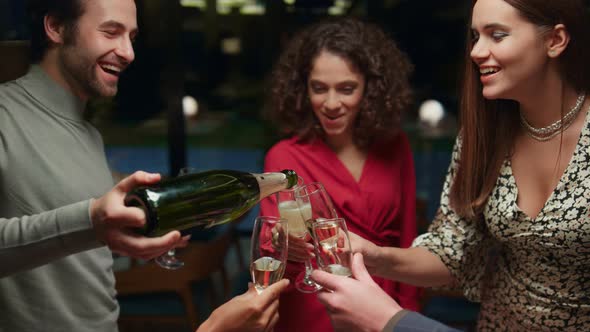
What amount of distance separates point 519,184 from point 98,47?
108 cm

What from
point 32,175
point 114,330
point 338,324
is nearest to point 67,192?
point 32,175

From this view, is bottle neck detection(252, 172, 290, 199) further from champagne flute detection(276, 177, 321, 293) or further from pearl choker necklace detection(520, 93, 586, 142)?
pearl choker necklace detection(520, 93, 586, 142)

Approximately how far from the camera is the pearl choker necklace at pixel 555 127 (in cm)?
148

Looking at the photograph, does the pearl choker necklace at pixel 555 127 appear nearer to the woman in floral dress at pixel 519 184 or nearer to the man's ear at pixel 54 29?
the woman in floral dress at pixel 519 184

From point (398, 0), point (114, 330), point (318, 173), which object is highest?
point (398, 0)

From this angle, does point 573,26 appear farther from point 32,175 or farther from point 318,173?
point 32,175

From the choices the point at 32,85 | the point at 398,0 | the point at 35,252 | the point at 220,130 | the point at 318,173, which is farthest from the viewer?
the point at 220,130

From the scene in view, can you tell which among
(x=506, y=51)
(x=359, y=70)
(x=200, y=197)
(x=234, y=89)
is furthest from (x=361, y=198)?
(x=234, y=89)

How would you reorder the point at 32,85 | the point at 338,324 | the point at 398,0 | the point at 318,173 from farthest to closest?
1. the point at 398,0
2. the point at 318,173
3. the point at 32,85
4. the point at 338,324

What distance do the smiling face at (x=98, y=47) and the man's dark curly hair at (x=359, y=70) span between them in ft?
2.32

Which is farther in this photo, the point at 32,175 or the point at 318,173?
the point at 318,173

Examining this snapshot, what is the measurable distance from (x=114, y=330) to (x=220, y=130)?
10.6 feet

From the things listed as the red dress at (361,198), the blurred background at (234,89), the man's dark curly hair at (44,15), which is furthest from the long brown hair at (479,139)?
the blurred background at (234,89)

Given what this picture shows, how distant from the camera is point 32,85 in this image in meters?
1.38
